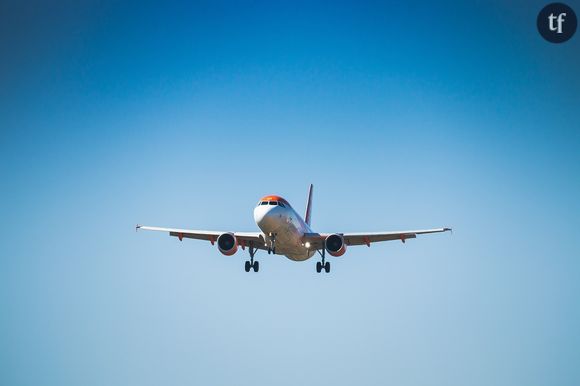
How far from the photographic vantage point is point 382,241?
1978 inches

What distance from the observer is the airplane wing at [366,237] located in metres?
46.1

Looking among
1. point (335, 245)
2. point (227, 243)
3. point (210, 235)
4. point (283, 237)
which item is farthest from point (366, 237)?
point (210, 235)

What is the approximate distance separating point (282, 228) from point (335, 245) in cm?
548

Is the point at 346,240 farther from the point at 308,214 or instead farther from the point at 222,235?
the point at 308,214

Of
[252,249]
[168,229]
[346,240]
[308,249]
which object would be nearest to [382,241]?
[346,240]

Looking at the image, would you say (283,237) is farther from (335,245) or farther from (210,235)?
(210,235)

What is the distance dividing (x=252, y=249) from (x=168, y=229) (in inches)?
267

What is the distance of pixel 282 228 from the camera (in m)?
41.7

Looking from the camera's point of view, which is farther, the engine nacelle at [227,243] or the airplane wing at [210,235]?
the airplane wing at [210,235]

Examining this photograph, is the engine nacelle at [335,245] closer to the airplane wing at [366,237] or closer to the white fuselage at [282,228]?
the airplane wing at [366,237]

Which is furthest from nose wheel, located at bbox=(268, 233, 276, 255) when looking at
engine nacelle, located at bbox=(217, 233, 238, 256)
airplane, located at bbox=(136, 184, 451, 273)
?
engine nacelle, located at bbox=(217, 233, 238, 256)

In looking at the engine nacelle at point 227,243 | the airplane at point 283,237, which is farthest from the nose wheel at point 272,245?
the engine nacelle at point 227,243

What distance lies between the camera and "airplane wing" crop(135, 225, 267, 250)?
150 ft

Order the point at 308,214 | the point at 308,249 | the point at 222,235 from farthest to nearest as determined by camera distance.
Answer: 1. the point at 308,214
2. the point at 308,249
3. the point at 222,235
